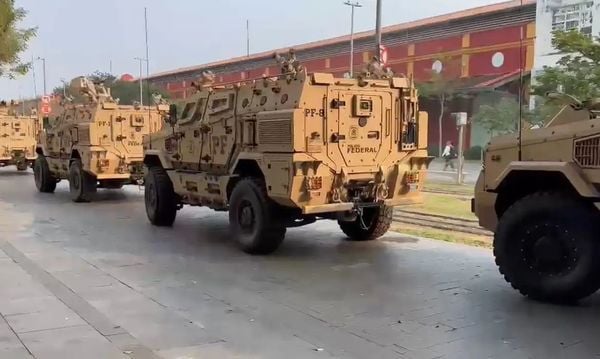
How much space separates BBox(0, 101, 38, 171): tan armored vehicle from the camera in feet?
78.4

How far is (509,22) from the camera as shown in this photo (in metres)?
26.8

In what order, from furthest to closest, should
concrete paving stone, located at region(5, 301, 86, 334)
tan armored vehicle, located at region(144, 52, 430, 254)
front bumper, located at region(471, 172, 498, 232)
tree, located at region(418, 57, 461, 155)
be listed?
1. tree, located at region(418, 57, 461, 155)
2. tan armored vehicle, located at region(144, 52, 430, 254)
3. front bumper, located at region(471, 172, 498, 232)
4. concrete paving stone, located at region(5, 301, 86, 334)

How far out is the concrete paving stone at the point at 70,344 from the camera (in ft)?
15.8

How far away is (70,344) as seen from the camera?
5031mm

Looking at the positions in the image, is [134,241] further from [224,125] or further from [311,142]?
[311,142]

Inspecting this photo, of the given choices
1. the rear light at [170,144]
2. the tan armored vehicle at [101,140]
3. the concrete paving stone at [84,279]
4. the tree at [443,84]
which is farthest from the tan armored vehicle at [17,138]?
the concrete paving stone at [84,279]

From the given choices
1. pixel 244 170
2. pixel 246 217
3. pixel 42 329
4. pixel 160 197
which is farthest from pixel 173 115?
pixel 42 329

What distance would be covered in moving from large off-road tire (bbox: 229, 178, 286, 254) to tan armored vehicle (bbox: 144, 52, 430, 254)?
0.01 m

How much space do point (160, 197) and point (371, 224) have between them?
364 cm

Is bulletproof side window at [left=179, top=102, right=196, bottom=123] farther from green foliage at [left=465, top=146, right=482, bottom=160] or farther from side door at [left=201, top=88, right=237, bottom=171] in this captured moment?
green foliage at [left=465, top=146, right=482, bottom=160]

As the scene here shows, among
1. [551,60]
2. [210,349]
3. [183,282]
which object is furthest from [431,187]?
[210,349]

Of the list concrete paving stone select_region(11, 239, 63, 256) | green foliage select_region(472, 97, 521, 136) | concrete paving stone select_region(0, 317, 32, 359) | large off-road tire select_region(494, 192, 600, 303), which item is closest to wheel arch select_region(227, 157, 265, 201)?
concrete paving stone select_region(11, 239, 63, 256)

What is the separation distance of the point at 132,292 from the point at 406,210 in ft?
27.1

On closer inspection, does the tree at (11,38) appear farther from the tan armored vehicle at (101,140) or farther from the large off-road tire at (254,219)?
the large off-road tire at (254,219)
